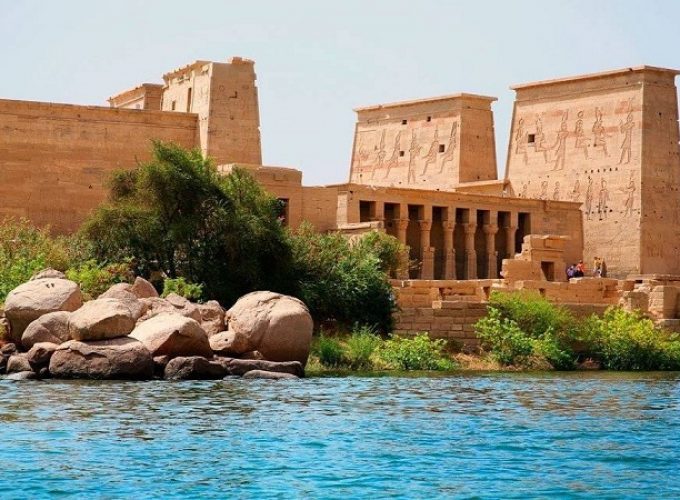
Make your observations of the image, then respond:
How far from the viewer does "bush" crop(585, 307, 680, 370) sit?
28172mm

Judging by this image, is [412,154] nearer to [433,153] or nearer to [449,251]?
[433,153]

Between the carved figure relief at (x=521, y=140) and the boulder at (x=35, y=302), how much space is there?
94.3 feet

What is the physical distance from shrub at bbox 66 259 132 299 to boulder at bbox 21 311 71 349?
9.57 ft

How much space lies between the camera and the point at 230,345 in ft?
74.4

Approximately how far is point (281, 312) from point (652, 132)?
84.1 feet

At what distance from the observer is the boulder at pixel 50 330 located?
21953 mm

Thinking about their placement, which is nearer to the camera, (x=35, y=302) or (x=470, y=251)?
(x=35, y=302)

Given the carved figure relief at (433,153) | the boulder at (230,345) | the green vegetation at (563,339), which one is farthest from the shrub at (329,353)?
the carved figure relief at (433,153)

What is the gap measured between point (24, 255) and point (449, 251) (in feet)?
63.7

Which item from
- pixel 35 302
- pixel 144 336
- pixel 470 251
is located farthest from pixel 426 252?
pixel 144 336

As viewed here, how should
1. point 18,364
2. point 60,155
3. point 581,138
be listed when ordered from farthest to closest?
point 581,138 < point 60,155 < point 18,364

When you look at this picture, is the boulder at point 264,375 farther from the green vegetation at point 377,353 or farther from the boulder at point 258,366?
the green vegetation at point 377,353

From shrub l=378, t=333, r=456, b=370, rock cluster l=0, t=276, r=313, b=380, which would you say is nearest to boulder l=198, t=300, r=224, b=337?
rock cluster l=0, t=276, r=313, b=380

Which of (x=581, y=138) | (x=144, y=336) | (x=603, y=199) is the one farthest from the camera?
(x=581, y=138)
